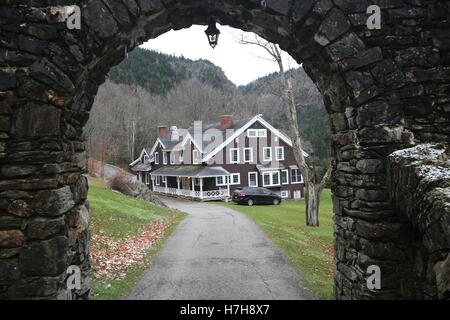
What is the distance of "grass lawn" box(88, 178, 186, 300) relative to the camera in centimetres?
751

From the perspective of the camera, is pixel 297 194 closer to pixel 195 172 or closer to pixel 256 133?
pixel 256 133

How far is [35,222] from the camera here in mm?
4395

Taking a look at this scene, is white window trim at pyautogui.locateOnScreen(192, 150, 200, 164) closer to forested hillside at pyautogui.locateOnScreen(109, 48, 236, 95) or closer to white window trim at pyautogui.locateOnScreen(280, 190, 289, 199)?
white window trim at pyautogui.locateOnScreen(280, 190, 289, 199)

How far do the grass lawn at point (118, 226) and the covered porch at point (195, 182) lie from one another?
14.1 m

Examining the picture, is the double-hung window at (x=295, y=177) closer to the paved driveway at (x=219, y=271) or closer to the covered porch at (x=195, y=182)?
the covered porch at (x=195, y=182)

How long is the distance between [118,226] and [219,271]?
22.1ft

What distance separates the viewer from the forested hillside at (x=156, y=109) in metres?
52.0

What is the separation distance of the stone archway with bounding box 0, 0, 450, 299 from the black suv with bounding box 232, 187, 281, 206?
2422cm

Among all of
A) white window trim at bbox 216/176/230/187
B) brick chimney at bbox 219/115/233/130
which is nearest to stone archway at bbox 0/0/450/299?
white window trim at bbox 216/176/230/187

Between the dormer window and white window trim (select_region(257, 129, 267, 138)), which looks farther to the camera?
white window trim (select_region(257, 129, 267, 138))

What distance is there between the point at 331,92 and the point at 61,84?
12.5ft

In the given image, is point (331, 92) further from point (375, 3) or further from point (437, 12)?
point (437, 12)

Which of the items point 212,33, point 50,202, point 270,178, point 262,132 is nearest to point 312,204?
point 212,33

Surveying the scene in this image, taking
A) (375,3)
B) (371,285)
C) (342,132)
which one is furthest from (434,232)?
(375,3)
